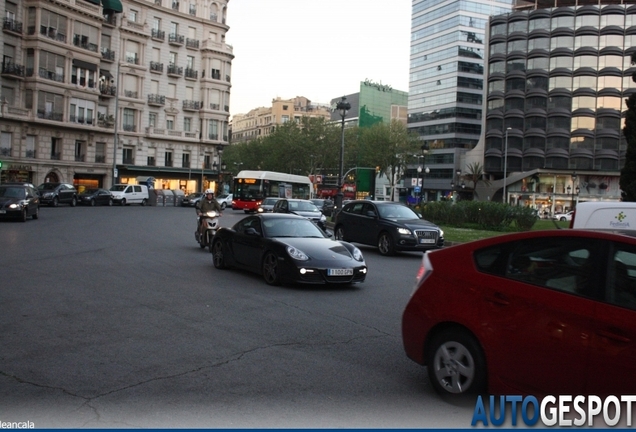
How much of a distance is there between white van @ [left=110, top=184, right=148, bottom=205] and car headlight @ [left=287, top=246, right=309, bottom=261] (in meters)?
45.5

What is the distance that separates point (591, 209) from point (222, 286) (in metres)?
6.54

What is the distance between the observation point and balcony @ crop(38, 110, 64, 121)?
52500 millimetres

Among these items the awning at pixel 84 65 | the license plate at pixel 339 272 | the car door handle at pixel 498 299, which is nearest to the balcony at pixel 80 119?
the awning at pixel 84 65

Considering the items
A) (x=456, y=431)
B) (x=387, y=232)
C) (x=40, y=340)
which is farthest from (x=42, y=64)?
(x=456, y=431)

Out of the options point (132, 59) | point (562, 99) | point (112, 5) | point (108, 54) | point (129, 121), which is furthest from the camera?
point (562, 99)

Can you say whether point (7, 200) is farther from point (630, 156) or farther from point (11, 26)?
point (11, 26)

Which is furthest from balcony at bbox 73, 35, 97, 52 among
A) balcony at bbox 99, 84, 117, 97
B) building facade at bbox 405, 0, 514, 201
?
building facade at bbox 405, 0, 514, 201

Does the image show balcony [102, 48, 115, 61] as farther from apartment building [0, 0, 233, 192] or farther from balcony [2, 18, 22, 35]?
balcony [2, 18, 22, 35]

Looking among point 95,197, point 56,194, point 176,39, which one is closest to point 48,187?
point 56,194

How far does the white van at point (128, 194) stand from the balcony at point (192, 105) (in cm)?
1642

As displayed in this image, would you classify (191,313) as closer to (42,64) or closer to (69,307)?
(69,307)

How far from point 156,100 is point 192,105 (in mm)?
4817

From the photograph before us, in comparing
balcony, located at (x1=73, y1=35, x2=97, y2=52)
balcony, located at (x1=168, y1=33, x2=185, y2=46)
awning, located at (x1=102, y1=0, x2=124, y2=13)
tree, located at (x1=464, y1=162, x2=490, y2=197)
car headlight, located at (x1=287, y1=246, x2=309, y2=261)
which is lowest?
car headlight, located at (x1=287, y1=246, x2=309, y2=261)

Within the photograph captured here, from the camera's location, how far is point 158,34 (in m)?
67.8
